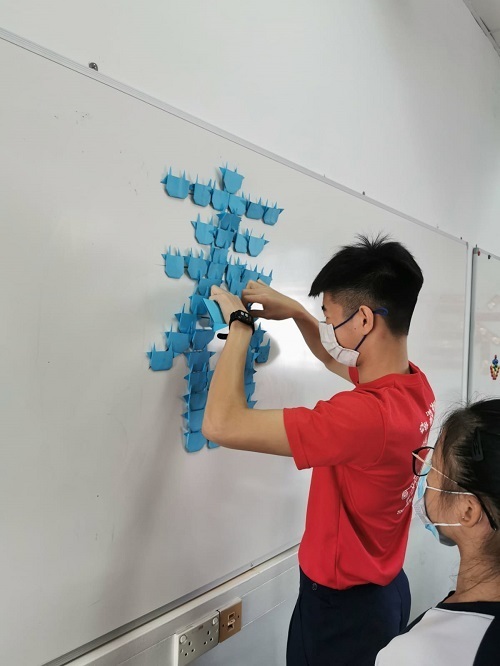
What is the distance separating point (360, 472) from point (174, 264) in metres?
0.61

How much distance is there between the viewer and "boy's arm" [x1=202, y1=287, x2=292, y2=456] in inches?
36.6

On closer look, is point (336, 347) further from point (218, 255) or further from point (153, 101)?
point (153, 101)

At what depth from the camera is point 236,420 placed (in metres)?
0.93

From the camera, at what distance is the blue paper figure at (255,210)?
1.24m

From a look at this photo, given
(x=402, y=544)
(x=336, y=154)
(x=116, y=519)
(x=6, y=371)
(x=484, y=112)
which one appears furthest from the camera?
(x=484, y=112)

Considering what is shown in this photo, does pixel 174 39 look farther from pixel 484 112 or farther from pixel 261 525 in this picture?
pixel 484 112

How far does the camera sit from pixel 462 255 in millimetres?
2354

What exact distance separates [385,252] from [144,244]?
1.77 ft

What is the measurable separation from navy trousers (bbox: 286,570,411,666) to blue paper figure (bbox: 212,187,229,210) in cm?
92

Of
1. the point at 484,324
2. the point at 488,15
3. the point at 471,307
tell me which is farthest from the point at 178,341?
the point at 488,15

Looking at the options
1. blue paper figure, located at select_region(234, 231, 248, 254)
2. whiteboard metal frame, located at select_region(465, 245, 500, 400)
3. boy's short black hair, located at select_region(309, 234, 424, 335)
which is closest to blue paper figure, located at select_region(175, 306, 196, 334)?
blue paper figure, located at select_region(234, 231, 248, 254)

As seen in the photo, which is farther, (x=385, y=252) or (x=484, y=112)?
(x=484, y=112)

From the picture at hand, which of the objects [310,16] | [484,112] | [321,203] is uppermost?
[484,112]

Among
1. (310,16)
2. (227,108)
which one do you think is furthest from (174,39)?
(310,16)
